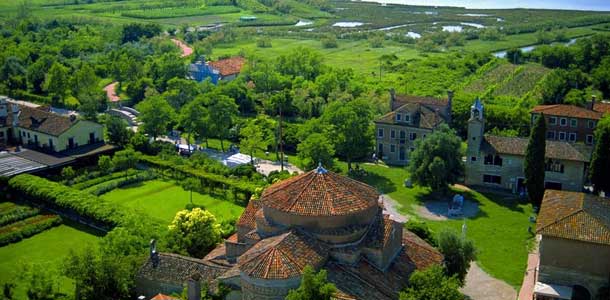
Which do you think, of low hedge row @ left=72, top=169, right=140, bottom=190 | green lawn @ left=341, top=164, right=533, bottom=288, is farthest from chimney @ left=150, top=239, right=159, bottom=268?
low hedge row @ left=72, top=169, right=140, bottom=190

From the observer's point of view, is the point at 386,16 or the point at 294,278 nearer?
the point at 294,278

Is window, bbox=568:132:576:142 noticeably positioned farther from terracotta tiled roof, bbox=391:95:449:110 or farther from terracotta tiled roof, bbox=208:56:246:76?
terracotta tiled roof, bbox=208:56:246:76

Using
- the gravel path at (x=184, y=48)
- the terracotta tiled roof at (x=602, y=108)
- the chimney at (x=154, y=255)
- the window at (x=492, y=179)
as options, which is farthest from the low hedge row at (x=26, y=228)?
the gravel path at (x=184, y=48)

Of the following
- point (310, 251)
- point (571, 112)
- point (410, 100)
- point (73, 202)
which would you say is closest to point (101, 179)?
point (73, 202)

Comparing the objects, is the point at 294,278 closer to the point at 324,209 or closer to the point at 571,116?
the point at 324,209

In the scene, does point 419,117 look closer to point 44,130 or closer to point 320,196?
point 320,196

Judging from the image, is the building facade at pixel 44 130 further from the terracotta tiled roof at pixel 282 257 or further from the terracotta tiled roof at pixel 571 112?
the terracotta tiled roof at pixel 571 112

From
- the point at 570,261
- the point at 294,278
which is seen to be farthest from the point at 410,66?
the point at 294,278
